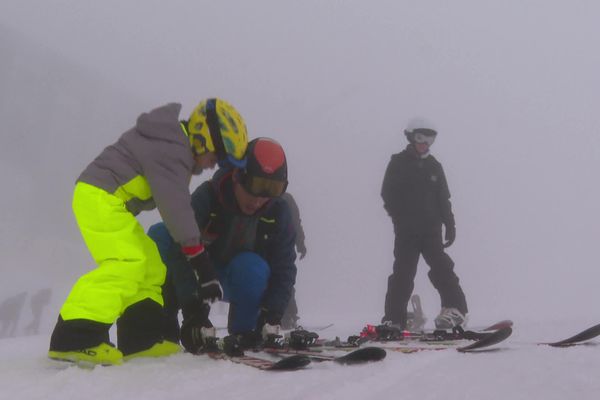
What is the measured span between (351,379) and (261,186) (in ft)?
4.05

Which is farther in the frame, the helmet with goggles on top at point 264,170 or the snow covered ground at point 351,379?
the helmet with goggles on top at point 264,170

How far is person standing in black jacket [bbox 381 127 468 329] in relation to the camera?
4.41m

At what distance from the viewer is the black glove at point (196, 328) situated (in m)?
2.38

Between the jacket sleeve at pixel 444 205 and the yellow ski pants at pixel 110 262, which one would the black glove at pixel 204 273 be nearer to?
the yellow ski pants at pixel 110 262

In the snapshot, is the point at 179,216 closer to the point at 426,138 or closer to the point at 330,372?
the point at 330,372

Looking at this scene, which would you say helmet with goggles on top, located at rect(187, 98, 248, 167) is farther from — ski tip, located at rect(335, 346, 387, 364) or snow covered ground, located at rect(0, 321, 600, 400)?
ski tip, located at rect(335, 346, 387, 364)

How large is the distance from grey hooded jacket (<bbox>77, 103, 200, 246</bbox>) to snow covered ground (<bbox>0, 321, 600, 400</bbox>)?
573 millimetres

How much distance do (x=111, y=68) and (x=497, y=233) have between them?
106065 millimetres

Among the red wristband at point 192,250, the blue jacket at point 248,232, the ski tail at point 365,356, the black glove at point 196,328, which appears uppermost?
the blue jacket at point 248,232

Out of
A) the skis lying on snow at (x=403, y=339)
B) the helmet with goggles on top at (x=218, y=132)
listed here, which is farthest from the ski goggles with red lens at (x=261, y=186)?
the skis lying on snow at (x=403, y=339)

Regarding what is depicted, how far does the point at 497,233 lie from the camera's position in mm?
105688

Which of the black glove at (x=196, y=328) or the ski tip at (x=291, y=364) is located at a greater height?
the black glove at (x=196, y=328)

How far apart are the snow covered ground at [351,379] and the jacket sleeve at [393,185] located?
2.91 meters

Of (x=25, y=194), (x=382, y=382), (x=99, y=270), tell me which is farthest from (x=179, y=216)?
(x=25, y=194)
